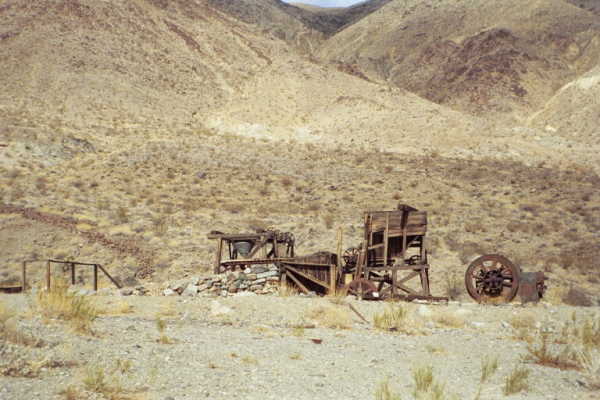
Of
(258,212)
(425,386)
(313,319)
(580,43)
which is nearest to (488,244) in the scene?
(258,212)

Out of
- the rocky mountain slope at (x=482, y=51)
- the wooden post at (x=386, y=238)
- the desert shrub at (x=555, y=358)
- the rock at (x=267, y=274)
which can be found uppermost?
the rocky mountain slope at (x=482, y=51)

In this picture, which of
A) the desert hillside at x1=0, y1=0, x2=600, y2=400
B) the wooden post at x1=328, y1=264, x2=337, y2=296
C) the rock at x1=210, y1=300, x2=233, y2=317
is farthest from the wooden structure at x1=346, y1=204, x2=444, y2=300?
the rock at x1=210, y1=300, x2=233, y2=317

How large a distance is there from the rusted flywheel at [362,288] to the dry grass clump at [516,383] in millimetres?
6514

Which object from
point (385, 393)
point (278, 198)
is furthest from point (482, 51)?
point (385, 393)

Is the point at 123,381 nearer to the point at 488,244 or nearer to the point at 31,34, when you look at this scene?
the point at 488,244

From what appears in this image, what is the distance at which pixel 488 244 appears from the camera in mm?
20844

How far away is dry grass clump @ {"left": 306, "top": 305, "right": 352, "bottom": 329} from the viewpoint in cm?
1023

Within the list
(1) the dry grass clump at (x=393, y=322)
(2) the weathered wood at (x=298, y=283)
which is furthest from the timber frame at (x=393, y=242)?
(1) the dry grass clump at (x=393, y=322)

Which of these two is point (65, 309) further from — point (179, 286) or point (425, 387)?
point (425, 387)

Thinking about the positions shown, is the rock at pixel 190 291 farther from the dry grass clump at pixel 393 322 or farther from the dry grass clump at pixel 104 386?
the dry grass clump at pixel 104 386

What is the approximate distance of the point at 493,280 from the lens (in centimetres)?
1312

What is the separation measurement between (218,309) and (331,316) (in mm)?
2627

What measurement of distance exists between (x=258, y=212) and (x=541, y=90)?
52.7 metres

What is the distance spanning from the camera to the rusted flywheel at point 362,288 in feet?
43.3
